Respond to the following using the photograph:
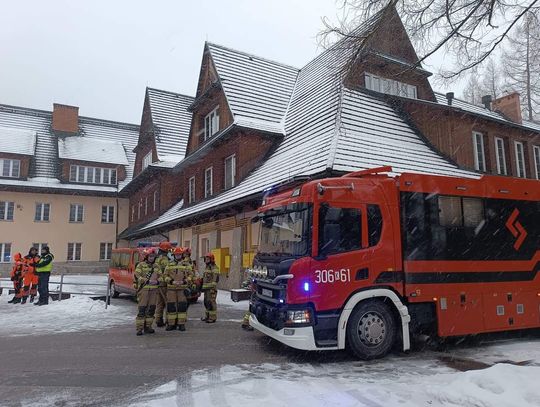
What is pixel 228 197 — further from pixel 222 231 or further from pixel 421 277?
pixel 421 277

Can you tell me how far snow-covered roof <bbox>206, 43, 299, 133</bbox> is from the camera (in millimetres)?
19359

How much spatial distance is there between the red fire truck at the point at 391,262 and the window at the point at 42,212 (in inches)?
1230

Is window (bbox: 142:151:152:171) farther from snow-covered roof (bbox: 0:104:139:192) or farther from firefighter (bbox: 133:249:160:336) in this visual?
firefighter (bbox: 133:249:160:336)

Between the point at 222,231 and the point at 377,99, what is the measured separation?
28.4 ft

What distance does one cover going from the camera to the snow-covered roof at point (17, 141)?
33.7m

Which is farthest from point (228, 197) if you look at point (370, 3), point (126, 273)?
point (370, 3)

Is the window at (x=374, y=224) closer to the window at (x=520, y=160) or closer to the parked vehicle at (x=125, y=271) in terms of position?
the parked vehicle at (x=125, y=271)

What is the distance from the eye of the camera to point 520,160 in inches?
810

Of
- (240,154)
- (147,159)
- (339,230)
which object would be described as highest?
(147,159)

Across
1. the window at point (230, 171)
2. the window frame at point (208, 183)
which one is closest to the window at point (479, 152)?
the window at point (230, 171)

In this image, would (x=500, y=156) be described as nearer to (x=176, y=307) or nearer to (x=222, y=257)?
(x=222, y=257)

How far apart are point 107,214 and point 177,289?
30.1 m

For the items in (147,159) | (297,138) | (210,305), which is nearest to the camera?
(210,305)

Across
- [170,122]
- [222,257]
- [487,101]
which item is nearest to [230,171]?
[222,257]
